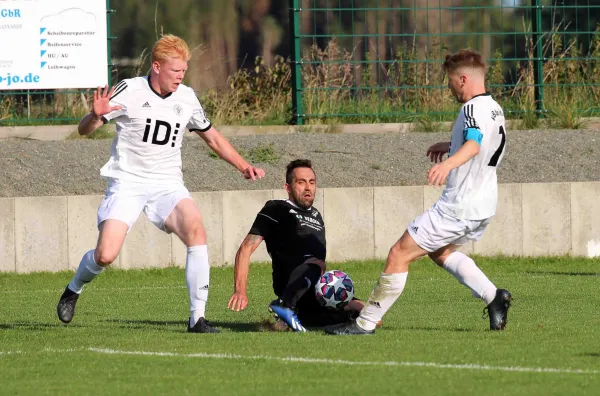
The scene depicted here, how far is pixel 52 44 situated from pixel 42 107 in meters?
1.08

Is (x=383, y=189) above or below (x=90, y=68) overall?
below

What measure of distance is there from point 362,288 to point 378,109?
291 inches

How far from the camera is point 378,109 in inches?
811

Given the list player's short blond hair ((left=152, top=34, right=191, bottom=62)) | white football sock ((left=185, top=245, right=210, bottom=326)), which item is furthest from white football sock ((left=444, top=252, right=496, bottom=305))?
player's short blond hair ((left=152, top=34, right=191, bottom=62))

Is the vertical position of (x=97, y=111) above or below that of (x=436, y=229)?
above

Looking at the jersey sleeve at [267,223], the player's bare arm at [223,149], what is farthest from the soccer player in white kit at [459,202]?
the player's bare arm at [223,149]

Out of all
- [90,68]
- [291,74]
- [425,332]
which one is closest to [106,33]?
[90,68]

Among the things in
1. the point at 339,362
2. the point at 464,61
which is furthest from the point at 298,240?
the point at 339,362

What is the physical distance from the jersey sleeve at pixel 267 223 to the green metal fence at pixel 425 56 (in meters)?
A: 10.1

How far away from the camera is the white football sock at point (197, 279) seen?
31.2 ft

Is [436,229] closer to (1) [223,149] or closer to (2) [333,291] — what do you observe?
(2) [333,291]

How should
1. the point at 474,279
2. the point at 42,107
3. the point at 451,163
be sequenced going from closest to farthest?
the point at 451,163 → the point at 474,279 → the point at 42,107

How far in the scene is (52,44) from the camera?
19.1 metres

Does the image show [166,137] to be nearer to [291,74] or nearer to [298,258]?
[298,258]
